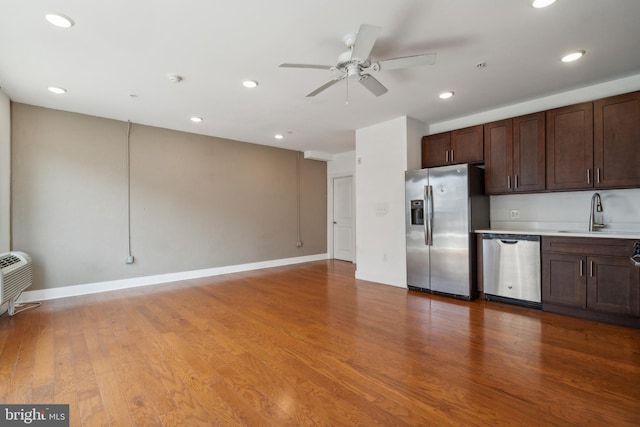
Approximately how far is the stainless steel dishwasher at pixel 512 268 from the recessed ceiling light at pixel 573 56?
188 cm

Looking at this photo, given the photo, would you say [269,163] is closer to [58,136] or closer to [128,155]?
[128,155]

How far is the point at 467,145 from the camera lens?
4.23m

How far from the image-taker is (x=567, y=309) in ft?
10.8

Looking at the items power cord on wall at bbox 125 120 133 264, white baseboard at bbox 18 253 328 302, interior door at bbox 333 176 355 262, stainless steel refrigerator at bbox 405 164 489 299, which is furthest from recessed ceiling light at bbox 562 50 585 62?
power cord on wall at bbox 125 120 133 264

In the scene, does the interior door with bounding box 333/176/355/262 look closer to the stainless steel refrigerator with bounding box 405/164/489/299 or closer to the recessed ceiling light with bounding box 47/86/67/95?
the stainless steel refrigerator with bounding box 405/164/489/299

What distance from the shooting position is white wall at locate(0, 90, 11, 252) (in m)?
3.49

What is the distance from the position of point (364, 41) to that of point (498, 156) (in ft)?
9.25

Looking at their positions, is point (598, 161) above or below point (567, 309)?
above

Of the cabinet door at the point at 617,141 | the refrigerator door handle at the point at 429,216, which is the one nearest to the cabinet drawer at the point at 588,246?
the cabinet door at the point at 617,141

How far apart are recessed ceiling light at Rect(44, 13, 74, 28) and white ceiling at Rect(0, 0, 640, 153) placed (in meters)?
0.05

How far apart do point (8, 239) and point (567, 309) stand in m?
6.74

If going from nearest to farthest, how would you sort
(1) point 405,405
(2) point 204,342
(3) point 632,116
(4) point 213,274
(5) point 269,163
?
1. (1) point 405,405
2. (2) point 204,342
3. (3) point 632,116
4. (4) point 213,274
5. (5) point 269,163

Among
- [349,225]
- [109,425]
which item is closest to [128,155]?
[109,425]

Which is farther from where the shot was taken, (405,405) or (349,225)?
(349,225)
